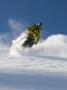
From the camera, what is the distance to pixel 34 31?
28938mm

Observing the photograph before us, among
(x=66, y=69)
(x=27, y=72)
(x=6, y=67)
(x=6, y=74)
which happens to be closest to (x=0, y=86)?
(x=6, y=74)

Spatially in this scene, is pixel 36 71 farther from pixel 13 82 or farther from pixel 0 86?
pixel 0 86

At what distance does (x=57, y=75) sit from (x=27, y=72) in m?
1.10

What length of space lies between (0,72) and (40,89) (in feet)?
10.3

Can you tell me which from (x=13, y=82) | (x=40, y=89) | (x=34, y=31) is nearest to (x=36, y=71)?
(x=13, y=82)

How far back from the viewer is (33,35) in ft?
94.9

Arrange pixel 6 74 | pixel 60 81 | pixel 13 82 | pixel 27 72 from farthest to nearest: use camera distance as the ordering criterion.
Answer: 1. pixel 27 72
2. pixel 6 74
3. pixel 60 81
4. pixel 13 82

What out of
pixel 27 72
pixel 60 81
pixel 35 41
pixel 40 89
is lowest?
pixel 40 89

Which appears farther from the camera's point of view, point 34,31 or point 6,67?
point 34,31

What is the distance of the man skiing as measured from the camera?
28.9 metres

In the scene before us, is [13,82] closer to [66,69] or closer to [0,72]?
[0,72]

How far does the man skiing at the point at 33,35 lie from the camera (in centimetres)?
2889

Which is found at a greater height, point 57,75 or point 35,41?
point 35,41

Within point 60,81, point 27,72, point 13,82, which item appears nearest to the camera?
point 13,82
